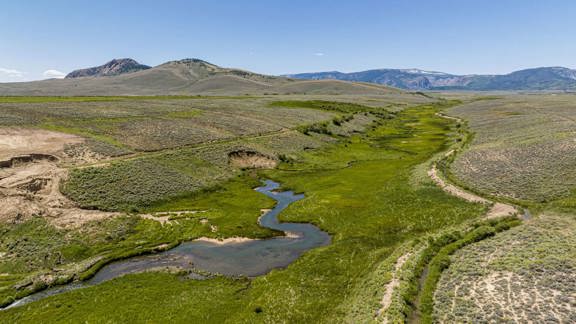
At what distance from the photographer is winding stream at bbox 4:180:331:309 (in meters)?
33.7

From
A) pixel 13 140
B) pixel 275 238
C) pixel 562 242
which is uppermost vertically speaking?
pixel 13 140

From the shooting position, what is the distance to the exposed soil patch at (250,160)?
74.7 m

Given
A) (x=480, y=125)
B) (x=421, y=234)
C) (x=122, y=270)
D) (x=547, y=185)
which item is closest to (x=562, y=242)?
(x=421, y=234)

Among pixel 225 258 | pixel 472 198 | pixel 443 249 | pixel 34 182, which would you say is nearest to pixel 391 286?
pixel 443 249

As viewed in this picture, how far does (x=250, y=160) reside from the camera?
77000 mm

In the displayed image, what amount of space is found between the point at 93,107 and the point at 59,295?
88.4 m

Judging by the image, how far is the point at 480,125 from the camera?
385 ft

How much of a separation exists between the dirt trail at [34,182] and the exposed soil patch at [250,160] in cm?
3119

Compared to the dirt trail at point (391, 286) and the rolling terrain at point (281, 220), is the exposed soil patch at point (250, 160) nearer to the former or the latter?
the rolling terrain at point (281, 220)

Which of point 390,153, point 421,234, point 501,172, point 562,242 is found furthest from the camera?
point 390,153

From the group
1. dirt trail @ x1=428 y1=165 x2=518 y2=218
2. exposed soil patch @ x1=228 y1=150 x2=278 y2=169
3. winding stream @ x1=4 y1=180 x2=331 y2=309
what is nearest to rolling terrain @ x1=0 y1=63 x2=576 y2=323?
dirt trail @ x1=428 y1=165 x2=518 y2=218

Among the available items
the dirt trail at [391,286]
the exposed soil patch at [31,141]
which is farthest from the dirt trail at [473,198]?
the exposed soil patch at [31,141]

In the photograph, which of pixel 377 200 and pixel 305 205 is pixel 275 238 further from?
pixel 377 200

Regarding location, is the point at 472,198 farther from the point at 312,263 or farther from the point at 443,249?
the point at 312,263
